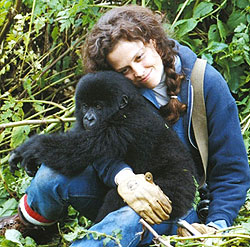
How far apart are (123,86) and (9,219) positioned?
907 millimetres

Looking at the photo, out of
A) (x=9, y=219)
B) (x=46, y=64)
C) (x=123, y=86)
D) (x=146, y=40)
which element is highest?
(x=146, y=40)

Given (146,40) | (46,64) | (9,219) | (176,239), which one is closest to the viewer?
(176,239)

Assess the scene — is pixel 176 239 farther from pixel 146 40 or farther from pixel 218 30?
pixel 218 30

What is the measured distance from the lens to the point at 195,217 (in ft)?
7.91

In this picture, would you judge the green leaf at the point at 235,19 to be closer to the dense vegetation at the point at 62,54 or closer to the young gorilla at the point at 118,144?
the dense vegetation at the point at 62,54

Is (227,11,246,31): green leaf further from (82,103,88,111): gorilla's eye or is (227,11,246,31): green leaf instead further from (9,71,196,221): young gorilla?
(82,103,88,111): gorilla's eye

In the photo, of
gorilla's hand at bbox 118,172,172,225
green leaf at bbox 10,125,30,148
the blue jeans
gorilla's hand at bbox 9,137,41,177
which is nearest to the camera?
gorilla's hand at bbox 118,172,172,225

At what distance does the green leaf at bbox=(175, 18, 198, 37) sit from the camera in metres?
3.10

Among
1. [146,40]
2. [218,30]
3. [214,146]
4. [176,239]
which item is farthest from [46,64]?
[176,239]

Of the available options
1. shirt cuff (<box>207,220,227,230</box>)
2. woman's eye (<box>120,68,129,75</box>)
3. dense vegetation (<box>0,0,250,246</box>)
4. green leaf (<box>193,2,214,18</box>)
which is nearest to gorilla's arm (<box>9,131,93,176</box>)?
woman's eye (<box>120,68,129,75</box>)

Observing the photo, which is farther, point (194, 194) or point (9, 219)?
point (9, 219)

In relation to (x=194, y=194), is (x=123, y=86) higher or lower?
higher

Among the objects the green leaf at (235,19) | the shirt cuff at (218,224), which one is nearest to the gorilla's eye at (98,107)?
the shirt cuff at (218,224)

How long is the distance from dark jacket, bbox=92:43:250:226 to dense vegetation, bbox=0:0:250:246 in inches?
13.7
